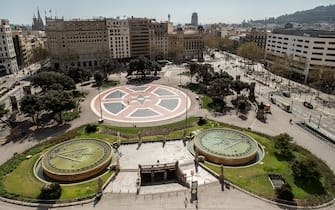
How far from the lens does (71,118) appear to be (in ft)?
240

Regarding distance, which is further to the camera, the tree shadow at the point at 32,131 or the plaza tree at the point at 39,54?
the plaza tree at the point at 39,54

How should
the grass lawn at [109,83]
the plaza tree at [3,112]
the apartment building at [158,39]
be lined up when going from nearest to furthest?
the plaza tree at [3,112] < the grass lawn at [109,83] < the apartment building at [158,39]

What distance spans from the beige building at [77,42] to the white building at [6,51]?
2039 centimetres

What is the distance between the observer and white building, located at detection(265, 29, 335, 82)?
4198 inches

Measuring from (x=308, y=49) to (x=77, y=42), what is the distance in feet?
402

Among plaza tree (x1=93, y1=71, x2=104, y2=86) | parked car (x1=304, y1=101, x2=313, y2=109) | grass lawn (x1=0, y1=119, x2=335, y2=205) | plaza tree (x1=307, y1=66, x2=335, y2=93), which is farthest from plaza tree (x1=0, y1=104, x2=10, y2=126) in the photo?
plaza tree (x1=307, y1=66, x2=335, y2=93)

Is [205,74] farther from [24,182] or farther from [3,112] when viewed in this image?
[24,182]

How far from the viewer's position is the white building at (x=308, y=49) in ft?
350

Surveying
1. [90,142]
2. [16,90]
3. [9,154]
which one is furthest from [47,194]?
[16,90]

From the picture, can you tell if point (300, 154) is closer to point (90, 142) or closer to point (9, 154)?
point (90, 142)

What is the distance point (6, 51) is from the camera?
123m

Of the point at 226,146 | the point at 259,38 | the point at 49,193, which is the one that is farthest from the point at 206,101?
the point at 259,38

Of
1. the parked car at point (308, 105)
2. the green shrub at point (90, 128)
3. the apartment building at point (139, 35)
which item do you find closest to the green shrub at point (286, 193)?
the green shrub at point (90, 128)

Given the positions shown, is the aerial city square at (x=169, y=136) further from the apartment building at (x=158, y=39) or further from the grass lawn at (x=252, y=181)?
the apartment building at (x=158, y=39)
